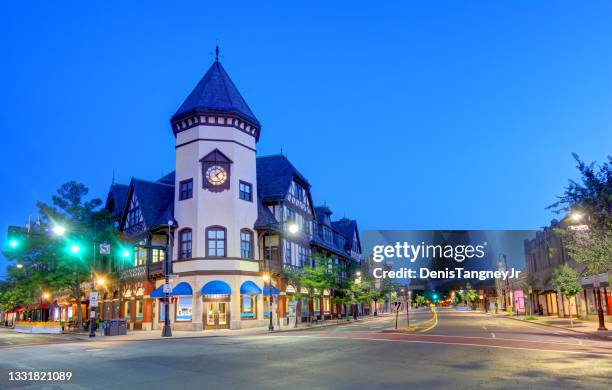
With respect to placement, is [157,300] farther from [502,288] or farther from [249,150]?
[502,288]

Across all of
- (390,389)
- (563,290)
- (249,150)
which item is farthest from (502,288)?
(390,389)

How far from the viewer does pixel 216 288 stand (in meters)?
43.0

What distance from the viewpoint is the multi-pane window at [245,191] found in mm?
46938

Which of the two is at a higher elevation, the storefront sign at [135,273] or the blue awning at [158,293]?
the storefront sign at [135,273]

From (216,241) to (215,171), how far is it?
623 centimetres

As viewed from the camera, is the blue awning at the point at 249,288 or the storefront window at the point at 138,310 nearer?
the blue awning at the point at 249,288

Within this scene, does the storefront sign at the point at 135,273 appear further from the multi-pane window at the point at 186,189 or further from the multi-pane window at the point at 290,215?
the multi-pane window at the point at 290,215

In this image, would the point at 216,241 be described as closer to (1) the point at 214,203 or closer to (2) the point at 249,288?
(1) the point at 214,203

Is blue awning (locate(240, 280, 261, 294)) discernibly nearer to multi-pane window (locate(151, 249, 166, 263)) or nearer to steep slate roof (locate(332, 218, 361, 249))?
multi-pane window (locate(151, 249, 166, 263))

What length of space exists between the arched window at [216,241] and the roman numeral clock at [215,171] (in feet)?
11.7

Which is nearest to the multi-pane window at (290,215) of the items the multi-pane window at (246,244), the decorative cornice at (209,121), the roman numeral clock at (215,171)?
the multi-pane window at (246,244)

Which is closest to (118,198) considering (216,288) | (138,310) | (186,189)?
(138,310)

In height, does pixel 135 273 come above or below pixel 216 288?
above

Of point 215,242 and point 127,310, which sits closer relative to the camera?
point 215,242
